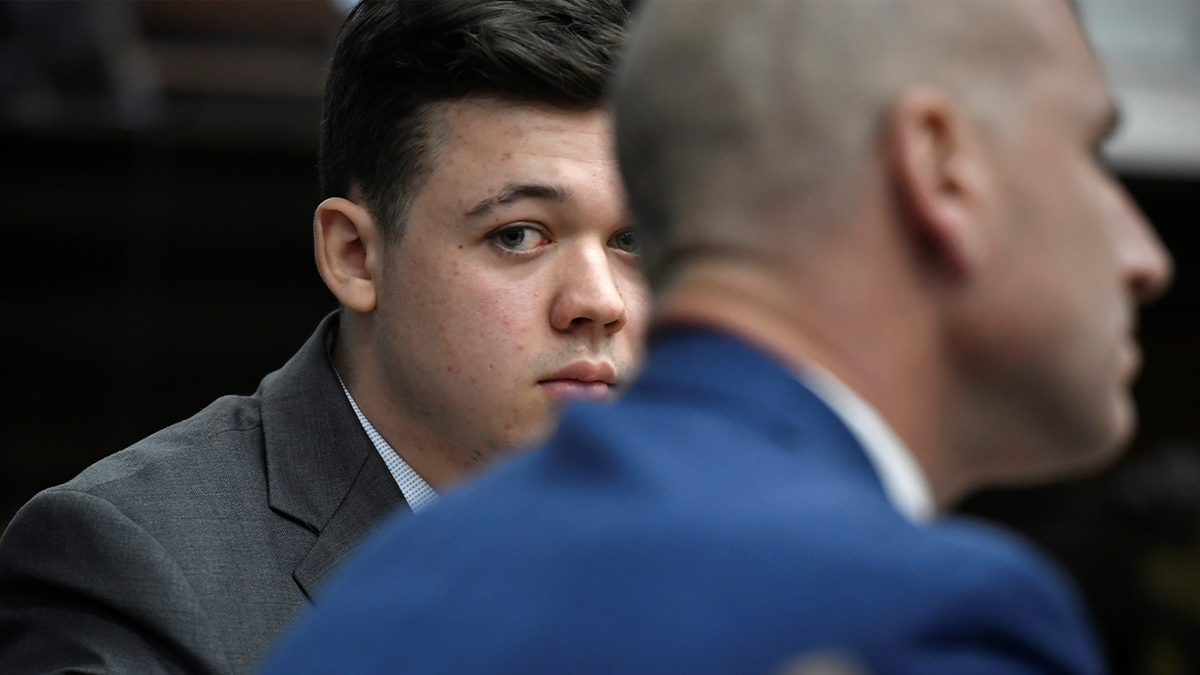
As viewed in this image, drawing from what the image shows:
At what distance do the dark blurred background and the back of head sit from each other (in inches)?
133

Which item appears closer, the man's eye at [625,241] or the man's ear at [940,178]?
the man's ear at [940,178]

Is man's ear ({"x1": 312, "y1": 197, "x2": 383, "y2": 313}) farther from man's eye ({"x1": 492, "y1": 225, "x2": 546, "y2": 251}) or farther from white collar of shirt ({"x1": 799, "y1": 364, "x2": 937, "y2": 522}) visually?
white collar of shirt ({"x1": 799, "y1": 364, "x2": 937, "y2": 522})

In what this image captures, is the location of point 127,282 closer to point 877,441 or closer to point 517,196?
point 517,196

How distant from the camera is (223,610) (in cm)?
173

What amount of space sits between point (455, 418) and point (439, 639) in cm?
107

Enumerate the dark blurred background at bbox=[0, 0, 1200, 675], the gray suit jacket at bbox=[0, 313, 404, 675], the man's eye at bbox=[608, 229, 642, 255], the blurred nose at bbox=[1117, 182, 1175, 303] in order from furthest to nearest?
the dark blurred background at bbox=[0, 0, 1200, 675] → the man's eye at bbox=[608, 229, 642, 255] → the gray suit jacket at bbox=[0, 313, 404, 675] → the blurred nose at bbox=[1117, 182, 1175, 303]

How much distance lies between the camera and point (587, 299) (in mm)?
1894

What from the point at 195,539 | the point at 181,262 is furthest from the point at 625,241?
the point at 181,262

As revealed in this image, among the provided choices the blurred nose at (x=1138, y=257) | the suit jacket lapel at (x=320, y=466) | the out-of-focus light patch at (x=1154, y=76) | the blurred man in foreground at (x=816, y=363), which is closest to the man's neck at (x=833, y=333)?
the blurred man in foreground at (x=816, y=363)

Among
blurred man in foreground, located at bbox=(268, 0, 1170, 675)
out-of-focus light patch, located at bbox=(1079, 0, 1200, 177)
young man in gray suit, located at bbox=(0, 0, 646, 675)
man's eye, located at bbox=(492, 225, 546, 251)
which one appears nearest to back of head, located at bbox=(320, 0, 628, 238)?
young man in gray suit, located at bbox=(0, 0, 646, 675)

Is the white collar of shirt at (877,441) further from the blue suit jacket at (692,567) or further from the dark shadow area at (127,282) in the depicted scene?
the dark shadow area at (127,282)

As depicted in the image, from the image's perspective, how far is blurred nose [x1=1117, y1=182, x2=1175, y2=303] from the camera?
1.04 m

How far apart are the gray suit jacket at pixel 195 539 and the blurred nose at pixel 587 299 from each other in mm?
333

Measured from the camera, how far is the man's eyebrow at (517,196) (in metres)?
1.91
